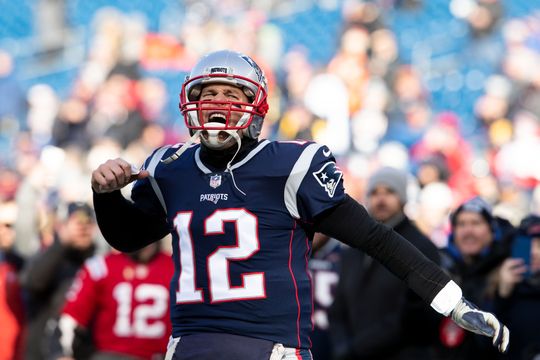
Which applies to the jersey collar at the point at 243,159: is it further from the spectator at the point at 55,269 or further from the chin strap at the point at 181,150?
the spectator at the point at 55,269

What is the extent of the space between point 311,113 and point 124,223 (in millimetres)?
8196

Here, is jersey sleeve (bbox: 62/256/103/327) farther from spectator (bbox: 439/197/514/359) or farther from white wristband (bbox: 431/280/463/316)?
white wristband (bbox: 431/280/463/316)

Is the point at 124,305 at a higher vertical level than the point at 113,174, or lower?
lower

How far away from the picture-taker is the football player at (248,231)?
390 centimetres

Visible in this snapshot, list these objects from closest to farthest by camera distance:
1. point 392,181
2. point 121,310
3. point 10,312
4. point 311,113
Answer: point 392,181 → point 121,310 → point 10,312 → point 311,113

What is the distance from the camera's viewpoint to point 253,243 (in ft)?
12.9

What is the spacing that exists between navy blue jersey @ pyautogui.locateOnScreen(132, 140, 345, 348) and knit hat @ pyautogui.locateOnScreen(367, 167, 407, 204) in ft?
8.77

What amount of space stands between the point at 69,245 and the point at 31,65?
35.0 ft

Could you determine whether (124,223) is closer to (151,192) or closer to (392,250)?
(151,192)

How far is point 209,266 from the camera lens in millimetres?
3936

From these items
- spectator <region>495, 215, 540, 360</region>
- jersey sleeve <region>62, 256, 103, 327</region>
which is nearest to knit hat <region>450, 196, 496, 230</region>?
spectator <region>495, 215, 540, 360</region>

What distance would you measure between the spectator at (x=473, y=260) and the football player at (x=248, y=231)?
2.36 meters

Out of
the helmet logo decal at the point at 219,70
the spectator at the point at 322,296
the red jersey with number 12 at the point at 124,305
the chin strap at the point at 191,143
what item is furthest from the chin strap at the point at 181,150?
the spectator at the point at 322,296

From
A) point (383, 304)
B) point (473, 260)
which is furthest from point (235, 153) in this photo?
point (473, 260)
